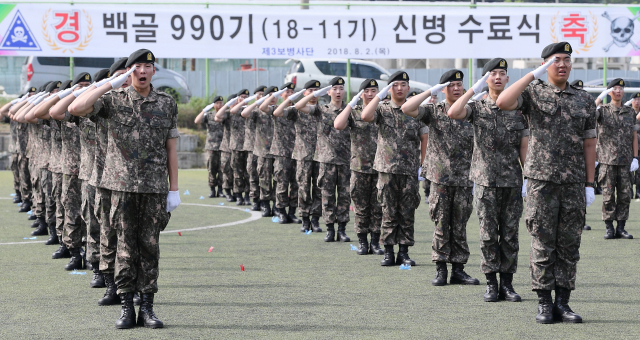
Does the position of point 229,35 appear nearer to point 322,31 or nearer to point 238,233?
point 322,31

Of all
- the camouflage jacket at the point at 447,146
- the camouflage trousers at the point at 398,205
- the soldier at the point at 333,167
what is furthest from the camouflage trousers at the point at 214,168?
the camouflage jacket at the point at 447,146

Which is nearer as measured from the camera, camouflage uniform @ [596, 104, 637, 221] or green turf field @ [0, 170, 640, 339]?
green turf field @ [0, 170, 640, 339]

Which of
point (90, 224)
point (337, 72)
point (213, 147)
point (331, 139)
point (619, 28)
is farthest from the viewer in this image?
point (337, 72)

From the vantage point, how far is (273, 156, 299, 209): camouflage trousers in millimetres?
14094

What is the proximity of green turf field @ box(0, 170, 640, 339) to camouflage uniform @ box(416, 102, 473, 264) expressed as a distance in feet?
1.36

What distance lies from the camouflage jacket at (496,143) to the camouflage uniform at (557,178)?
0.70 metres

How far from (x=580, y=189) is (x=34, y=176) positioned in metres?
8.41

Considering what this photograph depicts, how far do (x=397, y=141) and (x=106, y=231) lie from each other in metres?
3.68

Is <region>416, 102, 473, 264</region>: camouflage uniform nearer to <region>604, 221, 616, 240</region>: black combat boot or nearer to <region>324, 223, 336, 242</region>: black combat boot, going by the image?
<region>324, 223, 336, 242</region>: black combat boot

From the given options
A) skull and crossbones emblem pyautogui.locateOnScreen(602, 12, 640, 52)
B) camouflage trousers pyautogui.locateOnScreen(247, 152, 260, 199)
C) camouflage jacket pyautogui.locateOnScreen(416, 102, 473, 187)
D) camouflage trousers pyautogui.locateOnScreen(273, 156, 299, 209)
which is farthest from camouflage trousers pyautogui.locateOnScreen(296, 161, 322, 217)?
skull and crossbones emblem pyautogui.locateOnScreen(602, 12, 640, 52)

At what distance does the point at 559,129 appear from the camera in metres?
6.82

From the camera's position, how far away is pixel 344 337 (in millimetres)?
6367

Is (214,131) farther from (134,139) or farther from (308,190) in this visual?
(134,139)

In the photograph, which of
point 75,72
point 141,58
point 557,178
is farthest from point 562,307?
point 75,72
